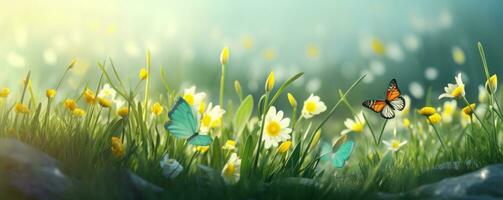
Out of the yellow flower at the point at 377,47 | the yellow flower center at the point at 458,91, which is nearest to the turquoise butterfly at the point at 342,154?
the yellow flower center at the point at 458,91

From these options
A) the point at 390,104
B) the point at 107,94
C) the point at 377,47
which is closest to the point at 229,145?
the point at 107,94

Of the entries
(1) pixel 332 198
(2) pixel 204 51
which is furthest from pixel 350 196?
(2) pixel 204 51

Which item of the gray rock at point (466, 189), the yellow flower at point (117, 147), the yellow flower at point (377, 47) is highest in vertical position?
the yellow flower at point (377, 47)

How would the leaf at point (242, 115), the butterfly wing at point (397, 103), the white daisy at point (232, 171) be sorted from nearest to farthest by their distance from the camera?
the white daisy at point (232, 171) < the butterfly wing at point (397, 103) < the leaf at point (242, 115)

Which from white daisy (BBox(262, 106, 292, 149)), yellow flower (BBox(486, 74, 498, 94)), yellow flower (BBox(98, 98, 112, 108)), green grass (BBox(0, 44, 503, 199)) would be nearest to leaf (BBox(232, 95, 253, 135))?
green grass (BBox(0, 44, 503, 199))

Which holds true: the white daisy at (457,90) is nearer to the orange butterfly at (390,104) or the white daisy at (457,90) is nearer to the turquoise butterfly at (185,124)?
the orange butterfly at (390,104)

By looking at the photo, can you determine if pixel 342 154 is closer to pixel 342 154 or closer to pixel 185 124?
pixel 342 154
